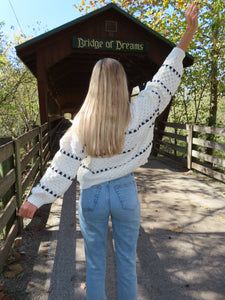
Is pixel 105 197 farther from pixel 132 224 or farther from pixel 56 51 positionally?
pixel 56 51

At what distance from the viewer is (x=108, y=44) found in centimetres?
1065

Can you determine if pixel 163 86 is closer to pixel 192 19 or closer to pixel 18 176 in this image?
pixel 192 19

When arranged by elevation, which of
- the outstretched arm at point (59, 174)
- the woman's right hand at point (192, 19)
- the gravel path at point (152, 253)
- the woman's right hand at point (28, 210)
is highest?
the woman's right hand at point (192, 19)

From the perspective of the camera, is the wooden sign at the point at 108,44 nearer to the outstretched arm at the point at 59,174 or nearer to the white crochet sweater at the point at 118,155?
the white crochet sweater at the point at 118,155

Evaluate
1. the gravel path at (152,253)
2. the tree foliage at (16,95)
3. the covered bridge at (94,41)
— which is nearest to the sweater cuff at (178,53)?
the gravel path at (152,253)

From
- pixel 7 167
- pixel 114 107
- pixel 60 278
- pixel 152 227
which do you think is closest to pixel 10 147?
pixel 7 167

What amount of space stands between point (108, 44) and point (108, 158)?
8.64 metres

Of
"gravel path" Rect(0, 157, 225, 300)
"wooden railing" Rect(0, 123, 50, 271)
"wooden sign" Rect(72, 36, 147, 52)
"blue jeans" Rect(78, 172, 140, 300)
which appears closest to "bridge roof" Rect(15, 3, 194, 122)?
"wooden sign" Rect(72, 36, 147, 52)

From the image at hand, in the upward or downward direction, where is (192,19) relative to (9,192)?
upward

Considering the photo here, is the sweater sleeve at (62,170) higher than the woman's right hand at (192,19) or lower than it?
lower

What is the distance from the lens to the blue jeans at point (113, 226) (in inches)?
100

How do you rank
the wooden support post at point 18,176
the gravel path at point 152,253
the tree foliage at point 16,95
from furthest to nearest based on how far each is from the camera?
the tree foliage at point 16,95 < the wooden support post at point 18,176 < the gravel path at point 152,253

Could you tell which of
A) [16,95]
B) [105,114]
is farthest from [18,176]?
[16,95]

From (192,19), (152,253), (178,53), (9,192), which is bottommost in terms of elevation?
(152,253)
